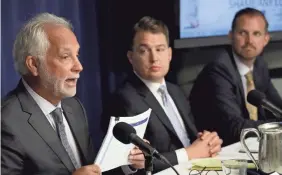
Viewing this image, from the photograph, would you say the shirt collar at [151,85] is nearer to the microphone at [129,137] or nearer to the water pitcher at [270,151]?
the water pitcher at [270,151]

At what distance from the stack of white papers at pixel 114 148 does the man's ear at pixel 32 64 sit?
383mm

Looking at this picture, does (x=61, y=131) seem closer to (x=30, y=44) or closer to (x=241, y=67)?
(x=30, y=44)

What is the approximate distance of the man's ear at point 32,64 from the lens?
193 centimetres

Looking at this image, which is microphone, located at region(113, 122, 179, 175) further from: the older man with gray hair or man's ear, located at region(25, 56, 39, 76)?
man's ear, located at region(25, 56, 39, 76)

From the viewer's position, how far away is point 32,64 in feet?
6.36

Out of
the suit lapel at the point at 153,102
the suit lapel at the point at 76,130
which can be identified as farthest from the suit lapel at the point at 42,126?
the suit lapel at the point at 153,102

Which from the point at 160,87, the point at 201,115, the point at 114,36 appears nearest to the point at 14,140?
the point at 160,87

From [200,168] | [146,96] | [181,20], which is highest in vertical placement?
[181,20]

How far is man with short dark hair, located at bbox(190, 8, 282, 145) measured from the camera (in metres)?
2.88

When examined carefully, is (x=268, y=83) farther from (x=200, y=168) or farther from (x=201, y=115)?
(x=200, y=168)

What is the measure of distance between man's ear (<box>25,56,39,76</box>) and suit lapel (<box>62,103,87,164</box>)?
231mm

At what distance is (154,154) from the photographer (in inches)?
57.2

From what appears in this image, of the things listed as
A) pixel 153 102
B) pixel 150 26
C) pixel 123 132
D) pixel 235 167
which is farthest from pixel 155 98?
pixel 123 132

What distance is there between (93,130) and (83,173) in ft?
5.41
